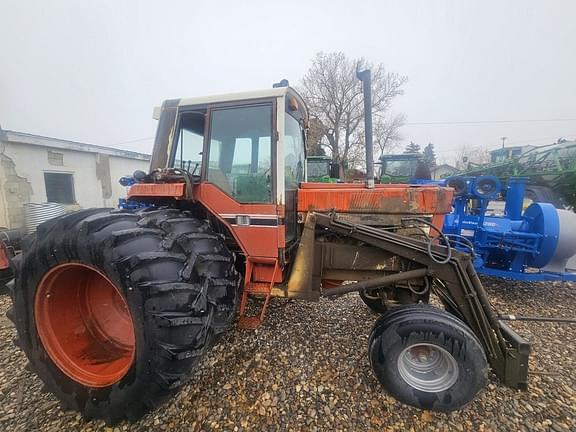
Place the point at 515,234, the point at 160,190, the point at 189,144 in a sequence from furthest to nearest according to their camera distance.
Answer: the point at 515,234
the point at 189,144
the point at 160,190

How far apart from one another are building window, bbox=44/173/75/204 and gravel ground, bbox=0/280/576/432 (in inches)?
368

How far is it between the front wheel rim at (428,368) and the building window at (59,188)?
1262cm

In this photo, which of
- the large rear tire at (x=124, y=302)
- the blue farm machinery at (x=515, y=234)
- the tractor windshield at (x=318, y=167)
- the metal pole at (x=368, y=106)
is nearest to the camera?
the large rear tire at (x=124, y=302)

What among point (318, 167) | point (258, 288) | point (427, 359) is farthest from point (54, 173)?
point (427, 359)

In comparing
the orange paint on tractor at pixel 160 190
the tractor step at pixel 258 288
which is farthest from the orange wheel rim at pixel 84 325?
the tractor step at pixel 258 288

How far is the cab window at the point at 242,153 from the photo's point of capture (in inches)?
96.6

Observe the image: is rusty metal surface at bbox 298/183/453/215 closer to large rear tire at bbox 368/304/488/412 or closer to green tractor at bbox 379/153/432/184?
large rear tire at bbox 368/304/488/412

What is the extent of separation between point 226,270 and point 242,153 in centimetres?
104

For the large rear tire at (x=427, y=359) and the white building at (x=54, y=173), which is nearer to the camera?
the large rear tire at (x=427, y=359)

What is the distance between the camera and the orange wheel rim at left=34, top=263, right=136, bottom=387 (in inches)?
78.8

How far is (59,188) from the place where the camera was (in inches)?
422

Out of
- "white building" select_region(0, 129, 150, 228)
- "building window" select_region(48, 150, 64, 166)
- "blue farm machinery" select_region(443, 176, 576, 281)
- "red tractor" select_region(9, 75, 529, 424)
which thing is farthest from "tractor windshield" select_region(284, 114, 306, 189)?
"building window" select_region(48, 150, 64, 166)

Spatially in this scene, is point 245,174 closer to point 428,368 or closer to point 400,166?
point 428,368

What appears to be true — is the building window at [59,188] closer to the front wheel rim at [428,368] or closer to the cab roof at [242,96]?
the cab roof at [242,96]
